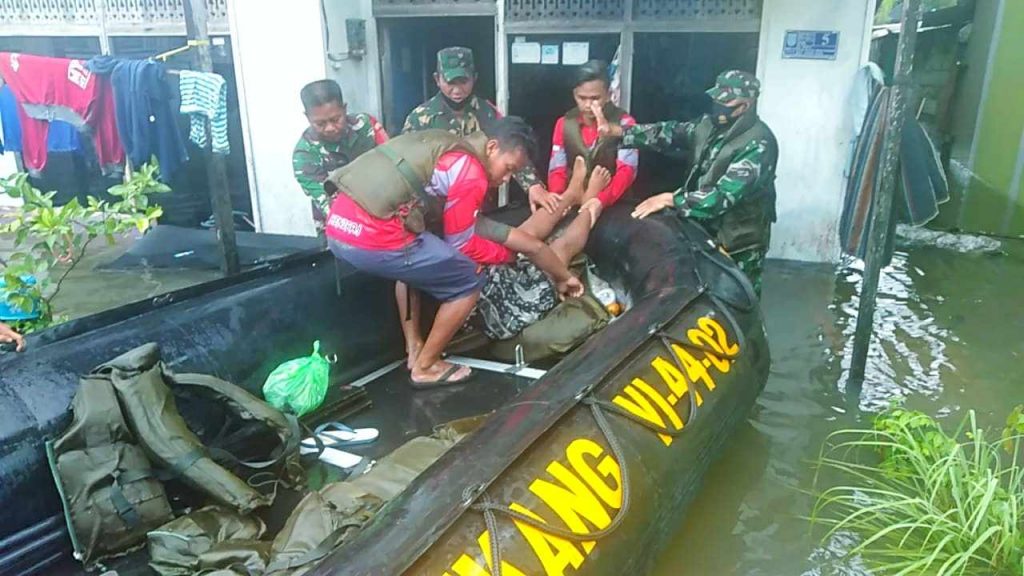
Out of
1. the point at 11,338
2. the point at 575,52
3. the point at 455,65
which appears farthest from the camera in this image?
the point at 575,52

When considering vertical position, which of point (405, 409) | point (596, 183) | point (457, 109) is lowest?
point (405, 409)

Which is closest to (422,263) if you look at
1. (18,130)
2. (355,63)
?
(355,63)

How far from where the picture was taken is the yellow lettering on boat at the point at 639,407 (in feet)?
7.86

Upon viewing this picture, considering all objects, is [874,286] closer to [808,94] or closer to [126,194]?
[808,94]

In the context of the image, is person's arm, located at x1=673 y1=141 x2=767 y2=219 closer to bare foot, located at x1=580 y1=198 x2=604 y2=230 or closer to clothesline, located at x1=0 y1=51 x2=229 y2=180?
bare foot, located at x1=580 y1=198 x2=604 y2=230

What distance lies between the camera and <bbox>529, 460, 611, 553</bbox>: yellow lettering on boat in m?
1.94

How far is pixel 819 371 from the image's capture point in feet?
12.8

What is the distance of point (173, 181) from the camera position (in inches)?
231

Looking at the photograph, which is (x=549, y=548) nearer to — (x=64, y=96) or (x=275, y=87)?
(x=275, y=87)

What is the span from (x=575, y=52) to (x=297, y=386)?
12.5 feet

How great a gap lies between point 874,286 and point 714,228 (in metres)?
0.83

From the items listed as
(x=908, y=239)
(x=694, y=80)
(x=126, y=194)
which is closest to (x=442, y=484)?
(x=126, y=194)

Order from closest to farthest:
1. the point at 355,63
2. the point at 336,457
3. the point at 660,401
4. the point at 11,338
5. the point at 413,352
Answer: the point at 11,338 → the point at 660,401 → the point at 336,457 → the point at 413,352 → the point at 355,63

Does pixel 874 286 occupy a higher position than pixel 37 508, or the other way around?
pixel 874 286
